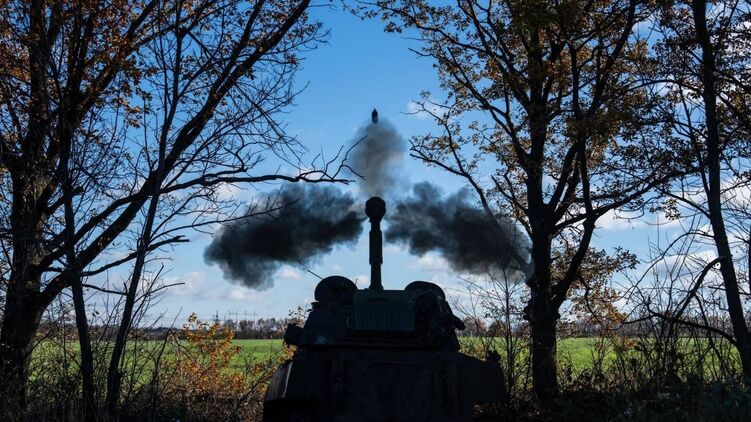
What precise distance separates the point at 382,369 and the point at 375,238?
8.82ft

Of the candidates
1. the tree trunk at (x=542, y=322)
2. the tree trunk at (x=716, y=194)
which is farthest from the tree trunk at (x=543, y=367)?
the tree trunk at (x=716, y=194)

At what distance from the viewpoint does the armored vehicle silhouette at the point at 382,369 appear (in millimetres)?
10109

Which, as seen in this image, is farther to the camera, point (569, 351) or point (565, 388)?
point (569, 351)

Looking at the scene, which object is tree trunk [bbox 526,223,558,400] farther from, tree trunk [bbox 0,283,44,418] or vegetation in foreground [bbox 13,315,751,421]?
tree trunk [bbox 0,283,44,418]

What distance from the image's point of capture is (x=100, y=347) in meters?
11.7

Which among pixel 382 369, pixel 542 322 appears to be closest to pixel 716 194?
pixel 542 322

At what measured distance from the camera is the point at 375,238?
12383 mm

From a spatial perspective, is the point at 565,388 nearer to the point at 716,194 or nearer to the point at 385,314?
the point at 716,194

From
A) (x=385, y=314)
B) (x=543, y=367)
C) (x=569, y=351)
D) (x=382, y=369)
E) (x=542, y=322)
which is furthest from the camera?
(x=569, y=351)

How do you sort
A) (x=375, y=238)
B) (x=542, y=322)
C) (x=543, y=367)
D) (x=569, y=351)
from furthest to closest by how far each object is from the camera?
(x=569, y=351) → (x=542, y=322) → (x=543, y=367) → (x=375, y=238)

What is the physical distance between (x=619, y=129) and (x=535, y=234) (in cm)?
319

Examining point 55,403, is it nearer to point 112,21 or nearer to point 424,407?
point 424,407

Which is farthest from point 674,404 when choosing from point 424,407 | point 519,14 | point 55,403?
point 55,403

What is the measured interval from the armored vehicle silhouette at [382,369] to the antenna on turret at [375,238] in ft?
2.27
